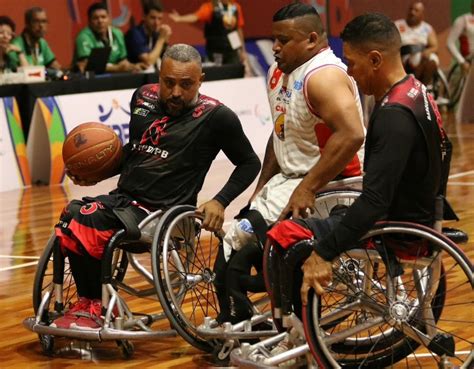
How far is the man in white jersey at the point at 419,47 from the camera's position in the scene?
16.7 m

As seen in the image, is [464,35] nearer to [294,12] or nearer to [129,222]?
[294,12]

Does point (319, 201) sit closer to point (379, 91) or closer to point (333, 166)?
point (333, 166)

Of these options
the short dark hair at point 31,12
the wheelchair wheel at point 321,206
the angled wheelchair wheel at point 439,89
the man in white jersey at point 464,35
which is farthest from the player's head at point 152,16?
the wheelchair wheel at point 321,206

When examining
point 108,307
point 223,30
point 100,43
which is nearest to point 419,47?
point 223,30

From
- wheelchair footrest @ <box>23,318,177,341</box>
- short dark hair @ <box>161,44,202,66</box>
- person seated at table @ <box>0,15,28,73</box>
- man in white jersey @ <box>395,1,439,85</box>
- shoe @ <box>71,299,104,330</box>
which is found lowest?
man in white jersey @ <box>395,1,439,85</box>

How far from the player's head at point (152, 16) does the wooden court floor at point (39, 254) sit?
246 cm

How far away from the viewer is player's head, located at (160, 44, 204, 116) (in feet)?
17.2

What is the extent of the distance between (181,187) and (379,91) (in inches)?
55.2

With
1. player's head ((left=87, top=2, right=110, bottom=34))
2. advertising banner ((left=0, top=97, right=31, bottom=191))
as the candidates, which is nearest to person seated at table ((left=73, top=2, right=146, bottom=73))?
player's head ((left=87, top=2, right=110, bottom=34))

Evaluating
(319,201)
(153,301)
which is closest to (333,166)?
(319,201)

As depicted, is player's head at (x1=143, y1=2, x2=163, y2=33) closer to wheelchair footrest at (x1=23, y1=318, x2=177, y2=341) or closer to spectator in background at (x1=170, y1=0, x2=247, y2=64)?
spectator in background at (x1=170, y1=0, x2=247, y2=64)

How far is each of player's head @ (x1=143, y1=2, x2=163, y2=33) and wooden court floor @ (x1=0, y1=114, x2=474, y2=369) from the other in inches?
96.7

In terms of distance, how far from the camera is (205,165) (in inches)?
212

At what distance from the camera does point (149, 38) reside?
1349 cm
